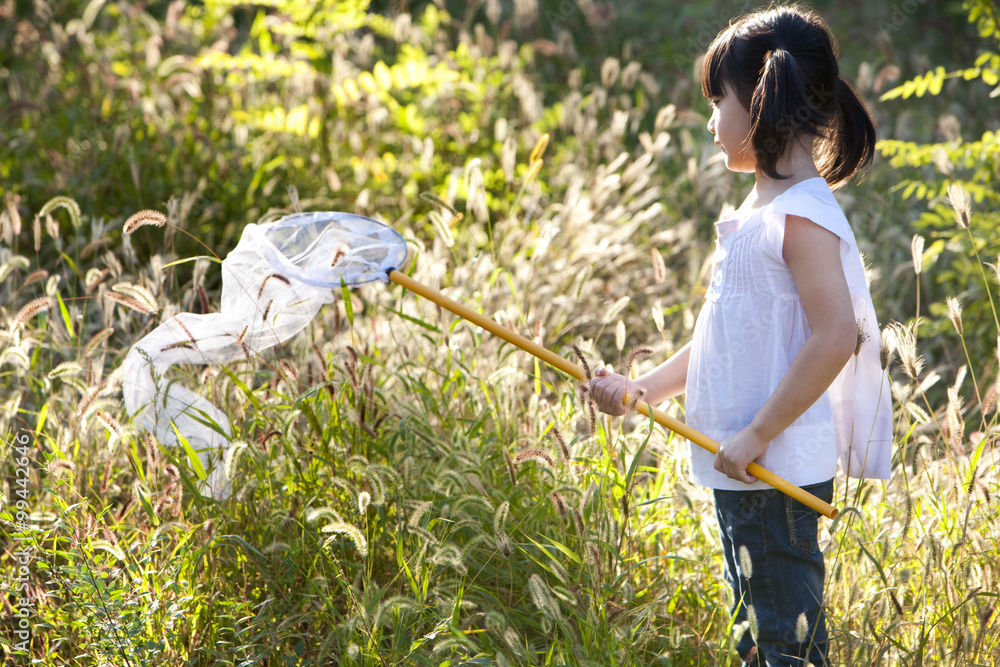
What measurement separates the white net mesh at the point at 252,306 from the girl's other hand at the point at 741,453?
2.83ft

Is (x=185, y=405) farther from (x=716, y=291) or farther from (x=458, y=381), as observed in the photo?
(x=716, y=291)

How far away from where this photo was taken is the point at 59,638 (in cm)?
185

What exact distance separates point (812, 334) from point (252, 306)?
1.28 m

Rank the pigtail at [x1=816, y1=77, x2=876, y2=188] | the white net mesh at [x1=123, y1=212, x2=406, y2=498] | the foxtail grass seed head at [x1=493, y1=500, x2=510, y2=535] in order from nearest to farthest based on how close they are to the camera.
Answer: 1. the foxtail grass seed head at [x1=493, y1=500, x2=510, y2=535]
2. the pigtail at [x1=816, y1=77, x2=876, y2=188]
3. the white net mesh at [x1=123, y1=212, x2=406, y2=498]

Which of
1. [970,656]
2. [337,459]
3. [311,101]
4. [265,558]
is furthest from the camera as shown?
[311,101]

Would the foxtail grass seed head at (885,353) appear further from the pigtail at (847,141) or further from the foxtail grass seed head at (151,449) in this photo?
the foxtail grass seed head at (151,449)

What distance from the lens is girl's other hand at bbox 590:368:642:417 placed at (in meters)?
1.79

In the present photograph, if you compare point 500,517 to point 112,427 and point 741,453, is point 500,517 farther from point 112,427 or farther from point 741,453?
point 112,427

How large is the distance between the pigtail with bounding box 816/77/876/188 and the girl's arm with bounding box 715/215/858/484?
343mm

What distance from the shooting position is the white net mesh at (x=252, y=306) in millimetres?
2006

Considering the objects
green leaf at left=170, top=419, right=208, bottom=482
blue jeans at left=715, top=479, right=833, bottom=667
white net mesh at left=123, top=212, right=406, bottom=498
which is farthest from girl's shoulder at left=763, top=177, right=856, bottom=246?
green leaf at left=170, top=419, right=208, bottom=482

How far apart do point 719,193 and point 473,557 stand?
279cm

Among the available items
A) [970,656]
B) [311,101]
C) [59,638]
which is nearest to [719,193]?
[311,101]

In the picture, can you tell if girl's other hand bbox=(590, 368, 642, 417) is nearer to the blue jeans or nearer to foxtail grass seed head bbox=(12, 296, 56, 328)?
the blue jeans
